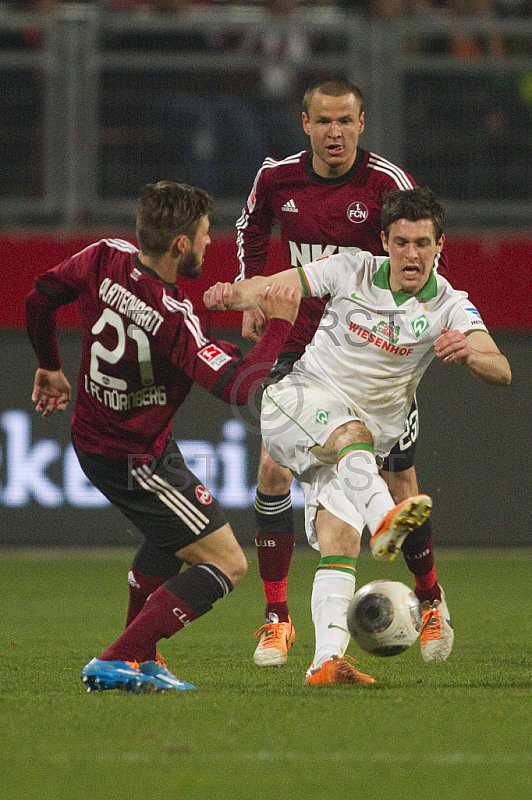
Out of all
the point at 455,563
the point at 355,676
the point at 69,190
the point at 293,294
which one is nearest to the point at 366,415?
the point at 293,294

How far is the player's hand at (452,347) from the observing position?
14.7 feet

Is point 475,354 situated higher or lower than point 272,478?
higher

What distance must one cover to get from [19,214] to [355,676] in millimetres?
6133

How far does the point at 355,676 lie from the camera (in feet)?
15.0

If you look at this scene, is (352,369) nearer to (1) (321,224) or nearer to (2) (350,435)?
(2) (350,435)

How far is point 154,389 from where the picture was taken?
15.0ft

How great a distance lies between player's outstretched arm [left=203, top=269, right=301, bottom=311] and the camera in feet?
15.6

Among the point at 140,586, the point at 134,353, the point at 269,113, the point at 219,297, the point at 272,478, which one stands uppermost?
the point at 269,113

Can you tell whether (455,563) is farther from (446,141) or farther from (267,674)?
(267,674)

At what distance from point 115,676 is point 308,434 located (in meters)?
1.07

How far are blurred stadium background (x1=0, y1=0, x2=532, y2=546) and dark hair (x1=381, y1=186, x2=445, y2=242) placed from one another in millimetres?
4573

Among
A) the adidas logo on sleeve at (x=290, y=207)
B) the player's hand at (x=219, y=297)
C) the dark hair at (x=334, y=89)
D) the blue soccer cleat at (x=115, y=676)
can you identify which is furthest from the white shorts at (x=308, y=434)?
the dark hair at (x=334, y=89)

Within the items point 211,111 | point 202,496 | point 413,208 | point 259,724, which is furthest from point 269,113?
point 259,724

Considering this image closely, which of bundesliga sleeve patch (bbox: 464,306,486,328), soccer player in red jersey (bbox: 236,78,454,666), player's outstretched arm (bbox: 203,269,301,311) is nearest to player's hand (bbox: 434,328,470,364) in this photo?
bundesliga sleeve patch (bbox: 464,306,486,328)
